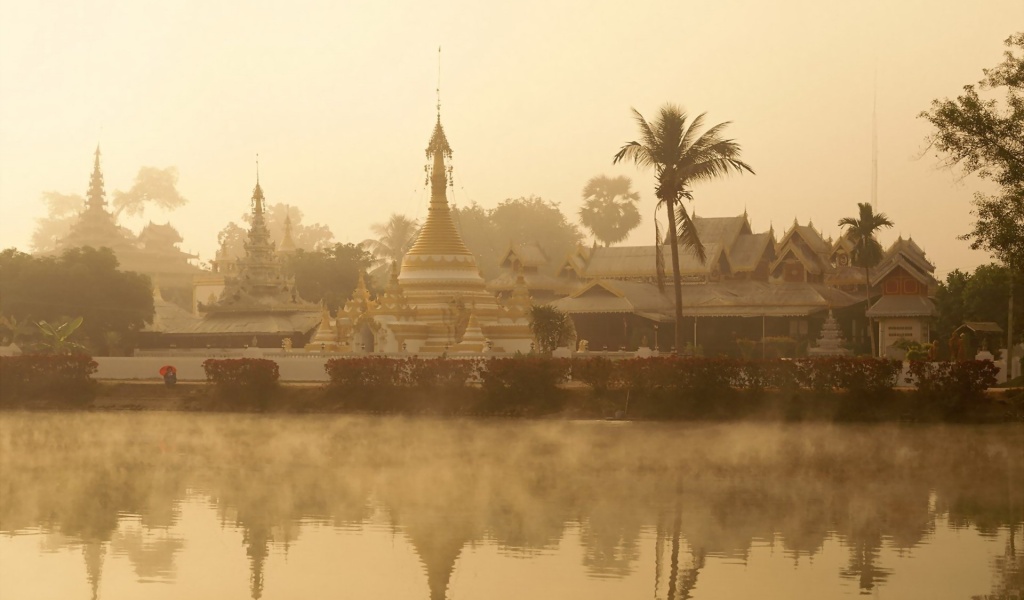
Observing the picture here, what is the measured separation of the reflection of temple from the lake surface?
74.6 meters

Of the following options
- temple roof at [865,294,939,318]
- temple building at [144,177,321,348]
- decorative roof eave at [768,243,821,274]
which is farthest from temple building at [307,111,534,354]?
decorative roof eave at [768,243,821,274]

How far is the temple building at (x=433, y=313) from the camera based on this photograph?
4728 centimetres

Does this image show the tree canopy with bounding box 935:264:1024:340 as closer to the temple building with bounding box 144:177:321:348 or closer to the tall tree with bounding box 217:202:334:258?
the temple building with bounding box 144:177:321:348

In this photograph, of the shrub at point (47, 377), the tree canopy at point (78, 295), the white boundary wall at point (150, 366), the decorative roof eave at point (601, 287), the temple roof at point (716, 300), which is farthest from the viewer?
the decorative roof eave at point (601, 287)

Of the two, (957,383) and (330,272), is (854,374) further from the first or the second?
(330,272)

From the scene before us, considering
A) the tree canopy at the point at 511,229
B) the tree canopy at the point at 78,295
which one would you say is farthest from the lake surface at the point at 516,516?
the tree canopy at the point at 511,229

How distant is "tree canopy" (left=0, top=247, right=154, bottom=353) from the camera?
54.5m

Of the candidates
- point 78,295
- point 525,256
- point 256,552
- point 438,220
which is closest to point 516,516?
point 256,552

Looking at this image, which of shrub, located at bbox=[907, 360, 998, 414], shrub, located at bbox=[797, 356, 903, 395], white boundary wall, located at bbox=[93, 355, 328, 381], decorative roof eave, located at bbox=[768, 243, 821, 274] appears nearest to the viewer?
shrub, located at bbox=[907, 360, 998, 414]

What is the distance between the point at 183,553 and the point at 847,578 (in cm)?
678

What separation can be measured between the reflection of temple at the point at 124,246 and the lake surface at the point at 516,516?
7459 cm

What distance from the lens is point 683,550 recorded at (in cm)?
1587

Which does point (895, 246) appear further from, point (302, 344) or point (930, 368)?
point (930, 368)

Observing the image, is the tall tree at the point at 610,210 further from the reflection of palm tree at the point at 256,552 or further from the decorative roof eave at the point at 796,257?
the reflection of palm tree at the point at 256,552
